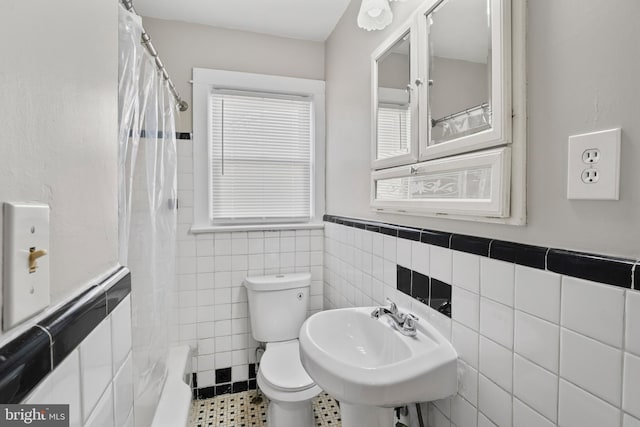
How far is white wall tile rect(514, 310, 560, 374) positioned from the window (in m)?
1.64

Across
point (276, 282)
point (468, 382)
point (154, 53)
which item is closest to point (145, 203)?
point (154, 53)

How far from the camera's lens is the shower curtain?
1054 mm

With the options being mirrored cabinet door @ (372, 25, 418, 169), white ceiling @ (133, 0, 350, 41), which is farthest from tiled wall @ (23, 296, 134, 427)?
white ceiling @ (133, 0, 350, 41)

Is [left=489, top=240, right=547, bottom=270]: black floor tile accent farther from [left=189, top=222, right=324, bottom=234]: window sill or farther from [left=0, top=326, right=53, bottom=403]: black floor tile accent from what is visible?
[left=189, top=222, right=324, bottom=234]: window sill

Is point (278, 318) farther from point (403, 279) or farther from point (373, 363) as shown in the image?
point (403, 279)

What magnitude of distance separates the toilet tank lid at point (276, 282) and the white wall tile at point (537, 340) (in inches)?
56.3

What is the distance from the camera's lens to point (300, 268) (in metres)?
2.28

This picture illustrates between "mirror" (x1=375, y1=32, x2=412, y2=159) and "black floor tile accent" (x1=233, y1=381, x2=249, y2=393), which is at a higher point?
"mirror" (x1=375, y1=32, x2=412, y2=159)

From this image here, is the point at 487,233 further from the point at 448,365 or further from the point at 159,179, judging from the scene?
the point at 159,179

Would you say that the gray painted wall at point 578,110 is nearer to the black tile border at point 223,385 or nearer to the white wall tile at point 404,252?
the white wall tile at point 404,252

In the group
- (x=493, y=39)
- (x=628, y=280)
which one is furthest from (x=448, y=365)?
(x=493, y=39)

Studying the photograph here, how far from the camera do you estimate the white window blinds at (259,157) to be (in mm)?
2143

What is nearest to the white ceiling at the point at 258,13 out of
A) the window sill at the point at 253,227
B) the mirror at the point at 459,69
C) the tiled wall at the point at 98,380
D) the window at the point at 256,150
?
the window at the point at 256,150

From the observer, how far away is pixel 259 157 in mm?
2217
